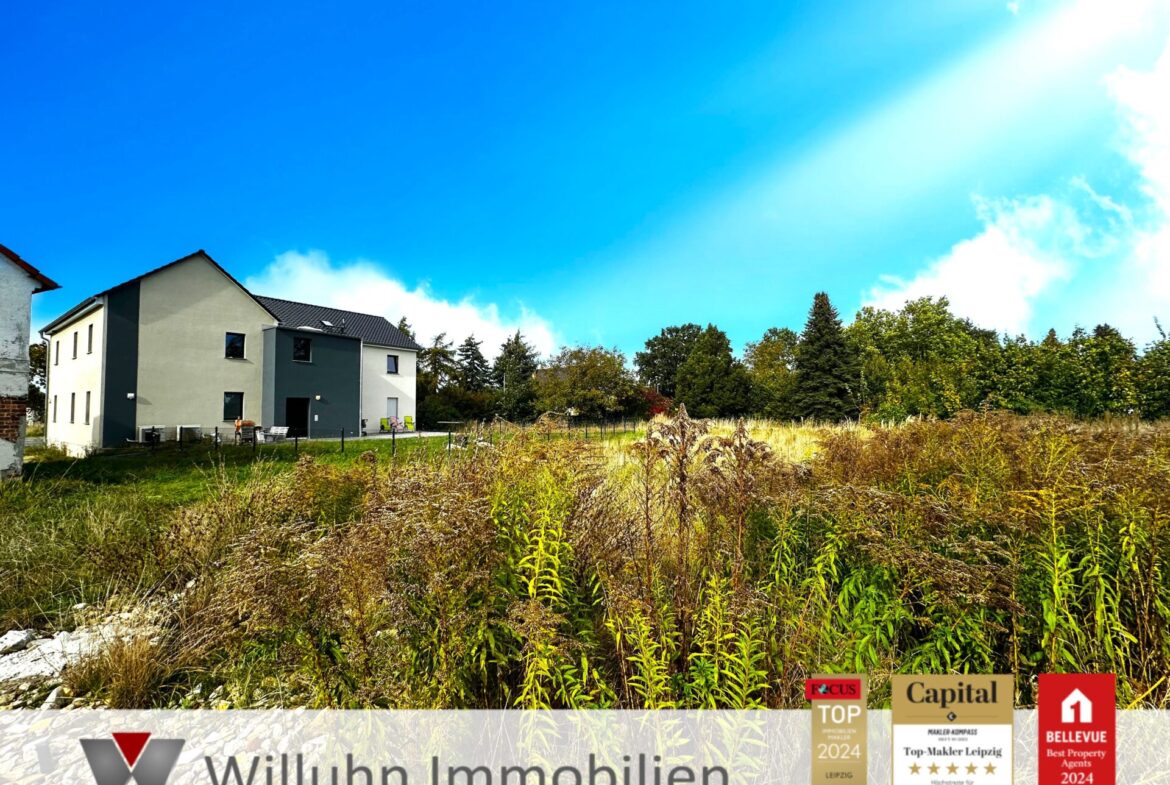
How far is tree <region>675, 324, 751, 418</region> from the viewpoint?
1859 inches

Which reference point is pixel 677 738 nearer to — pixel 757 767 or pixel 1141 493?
pixel 757 767

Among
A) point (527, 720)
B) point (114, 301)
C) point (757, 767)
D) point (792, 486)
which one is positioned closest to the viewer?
point (757, 767)

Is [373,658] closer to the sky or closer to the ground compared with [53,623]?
closer to the sky

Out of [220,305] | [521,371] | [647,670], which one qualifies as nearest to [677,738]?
[647,670]

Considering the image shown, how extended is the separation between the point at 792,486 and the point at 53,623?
5.53 meters

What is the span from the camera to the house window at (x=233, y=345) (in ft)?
74.4

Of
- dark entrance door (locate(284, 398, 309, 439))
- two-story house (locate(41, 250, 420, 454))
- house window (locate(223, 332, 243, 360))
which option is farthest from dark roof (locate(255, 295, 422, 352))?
dark entrance door (locate(284, 398, 309, 439))

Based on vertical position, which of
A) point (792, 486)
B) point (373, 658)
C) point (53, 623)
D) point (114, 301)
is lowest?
point (53, 623)

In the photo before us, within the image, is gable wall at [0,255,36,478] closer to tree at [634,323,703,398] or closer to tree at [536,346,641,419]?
tree at [536,346,641,419]

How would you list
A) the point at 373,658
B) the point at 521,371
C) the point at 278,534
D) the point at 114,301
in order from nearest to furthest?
the point at 373,658, the point at 278,534, the point at 114,301, the point at 521,371

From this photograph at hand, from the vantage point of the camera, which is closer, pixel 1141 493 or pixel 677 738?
pixel 677 738

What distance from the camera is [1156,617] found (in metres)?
2.41

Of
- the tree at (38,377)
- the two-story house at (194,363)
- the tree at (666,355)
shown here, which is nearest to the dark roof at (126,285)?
the two-story house at (194,363)

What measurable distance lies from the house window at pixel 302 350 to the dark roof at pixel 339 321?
0.85m
